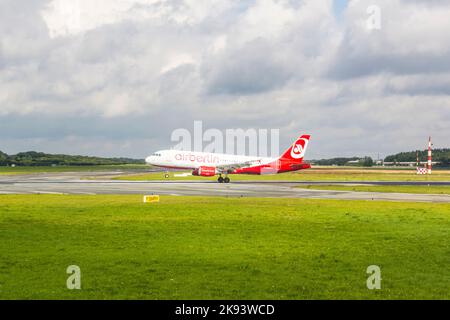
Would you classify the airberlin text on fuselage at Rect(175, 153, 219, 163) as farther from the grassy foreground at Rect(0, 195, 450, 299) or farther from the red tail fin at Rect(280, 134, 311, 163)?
the grassy foreground at Rect(0, 195, 450, 299)

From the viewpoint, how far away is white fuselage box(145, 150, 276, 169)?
79.0 m

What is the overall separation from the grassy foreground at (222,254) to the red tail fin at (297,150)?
54565 mm

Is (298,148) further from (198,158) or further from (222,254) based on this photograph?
(222,254)

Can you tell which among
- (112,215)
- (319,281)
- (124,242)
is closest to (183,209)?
(112,215)

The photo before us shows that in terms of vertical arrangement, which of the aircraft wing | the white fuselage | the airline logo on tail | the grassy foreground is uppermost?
the airline logo on tail

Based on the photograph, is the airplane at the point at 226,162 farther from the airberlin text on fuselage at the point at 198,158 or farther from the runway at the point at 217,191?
the runway at the point at 217,191

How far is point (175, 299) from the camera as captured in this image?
1222cm

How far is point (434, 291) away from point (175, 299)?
6487 millimetres

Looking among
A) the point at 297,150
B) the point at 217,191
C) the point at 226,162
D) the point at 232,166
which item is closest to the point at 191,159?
the point at 226,162

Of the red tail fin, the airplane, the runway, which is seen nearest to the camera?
the runway

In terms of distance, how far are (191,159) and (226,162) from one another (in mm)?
5421

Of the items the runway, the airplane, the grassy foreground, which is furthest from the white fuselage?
the grassy foreground

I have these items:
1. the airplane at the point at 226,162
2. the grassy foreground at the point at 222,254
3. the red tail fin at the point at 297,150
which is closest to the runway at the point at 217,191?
the airplane at the point at 226,162

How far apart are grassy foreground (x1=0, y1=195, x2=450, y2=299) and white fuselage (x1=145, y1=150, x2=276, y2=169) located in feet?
156
